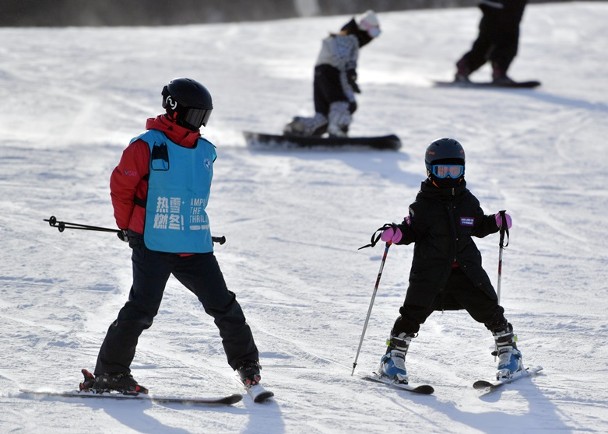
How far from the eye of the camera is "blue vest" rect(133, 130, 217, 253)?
4.79 meters

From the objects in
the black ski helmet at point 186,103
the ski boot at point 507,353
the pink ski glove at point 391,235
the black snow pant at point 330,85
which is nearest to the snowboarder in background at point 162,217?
the black ski helmet at point 186,103

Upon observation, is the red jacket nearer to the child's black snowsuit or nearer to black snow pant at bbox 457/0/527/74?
the child's black snowsuit

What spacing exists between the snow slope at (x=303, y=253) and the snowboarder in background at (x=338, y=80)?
51cm

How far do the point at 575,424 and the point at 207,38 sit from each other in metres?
18.7

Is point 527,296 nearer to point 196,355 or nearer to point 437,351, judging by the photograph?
point 437,351

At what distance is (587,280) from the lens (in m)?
7.41

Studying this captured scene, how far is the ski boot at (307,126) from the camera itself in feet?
40.2

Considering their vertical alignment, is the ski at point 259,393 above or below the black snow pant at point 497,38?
below

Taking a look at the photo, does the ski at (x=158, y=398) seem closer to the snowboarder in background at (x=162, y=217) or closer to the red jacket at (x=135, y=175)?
the snowboarder in background at (x=162, y=217)

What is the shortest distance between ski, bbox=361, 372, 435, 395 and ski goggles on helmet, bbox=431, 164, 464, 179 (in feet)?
3.20

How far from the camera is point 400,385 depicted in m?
5.15

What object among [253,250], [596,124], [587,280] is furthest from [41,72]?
[587,280]

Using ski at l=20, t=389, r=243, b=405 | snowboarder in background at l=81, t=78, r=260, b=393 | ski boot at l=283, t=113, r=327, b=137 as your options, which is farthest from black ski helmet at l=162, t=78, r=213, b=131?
ski boot at l=283, t=113, r=327, b=137

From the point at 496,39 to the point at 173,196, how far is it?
42.1ft
